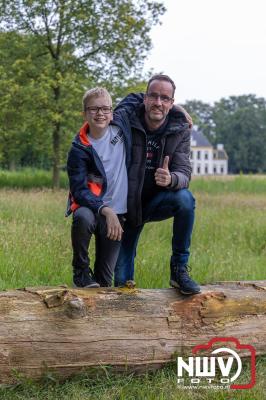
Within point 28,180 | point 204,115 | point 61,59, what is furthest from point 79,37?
point 204,115

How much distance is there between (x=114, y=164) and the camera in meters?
4.25

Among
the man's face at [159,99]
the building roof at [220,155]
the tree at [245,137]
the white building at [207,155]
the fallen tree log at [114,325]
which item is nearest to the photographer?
the fallen tree log at [114,325]

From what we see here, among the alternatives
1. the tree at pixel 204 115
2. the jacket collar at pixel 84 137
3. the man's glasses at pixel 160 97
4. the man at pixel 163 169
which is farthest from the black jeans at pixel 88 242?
the tree at pixel 204 115

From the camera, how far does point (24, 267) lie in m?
5.98

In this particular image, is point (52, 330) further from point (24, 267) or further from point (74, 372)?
point (24, 267)

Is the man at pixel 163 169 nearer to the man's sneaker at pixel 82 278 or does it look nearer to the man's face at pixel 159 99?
the man's face at pixel 159 99

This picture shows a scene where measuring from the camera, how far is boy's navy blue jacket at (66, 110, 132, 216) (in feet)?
13.5

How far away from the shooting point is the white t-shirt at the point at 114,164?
4215mm

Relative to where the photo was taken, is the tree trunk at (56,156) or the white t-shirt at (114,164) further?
the tree trunk at (56,156)

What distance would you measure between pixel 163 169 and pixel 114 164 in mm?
372

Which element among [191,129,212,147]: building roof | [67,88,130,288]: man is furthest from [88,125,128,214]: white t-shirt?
[191,129,212,147]: building roof

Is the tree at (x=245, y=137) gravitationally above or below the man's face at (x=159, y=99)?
above

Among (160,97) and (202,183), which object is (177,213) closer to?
(160,97)

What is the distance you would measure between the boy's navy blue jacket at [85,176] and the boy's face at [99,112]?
14 cm
